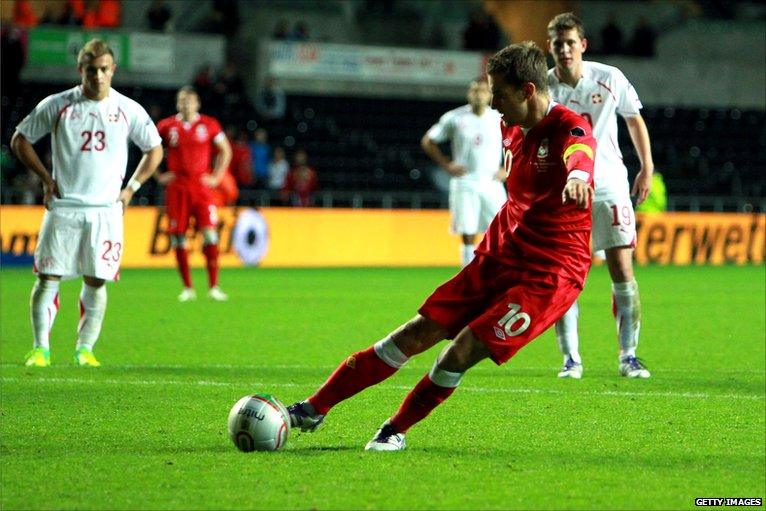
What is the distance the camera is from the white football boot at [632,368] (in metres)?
8.38

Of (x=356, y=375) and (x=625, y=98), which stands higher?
(x=625, y=98)

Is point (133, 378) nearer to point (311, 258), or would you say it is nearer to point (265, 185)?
point (311, 258)

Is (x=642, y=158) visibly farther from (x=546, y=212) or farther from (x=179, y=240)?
(x=179, y=240)

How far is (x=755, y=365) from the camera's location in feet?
30.3

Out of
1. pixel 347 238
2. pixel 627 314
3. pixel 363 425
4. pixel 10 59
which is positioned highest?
pixel 10 59

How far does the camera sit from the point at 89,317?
29.8 ft

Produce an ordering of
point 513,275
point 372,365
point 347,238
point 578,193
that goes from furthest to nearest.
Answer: point 347,238 → point 372,365 → point 513,275 → point 578,193

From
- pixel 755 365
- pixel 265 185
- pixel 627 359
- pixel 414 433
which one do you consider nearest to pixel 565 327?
pixel 627 359

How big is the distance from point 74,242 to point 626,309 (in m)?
3.50

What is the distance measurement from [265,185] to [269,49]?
14.4ft

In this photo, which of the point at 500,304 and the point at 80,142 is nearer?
the point at 500,304

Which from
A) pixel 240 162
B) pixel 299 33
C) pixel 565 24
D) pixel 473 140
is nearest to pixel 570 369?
pixel 565 24

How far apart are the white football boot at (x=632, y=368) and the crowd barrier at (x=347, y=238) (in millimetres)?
13323

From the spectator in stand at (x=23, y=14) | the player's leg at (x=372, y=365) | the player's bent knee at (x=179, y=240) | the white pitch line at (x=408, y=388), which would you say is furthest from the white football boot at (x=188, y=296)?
the spectator in stand at (x=23, y=14)
